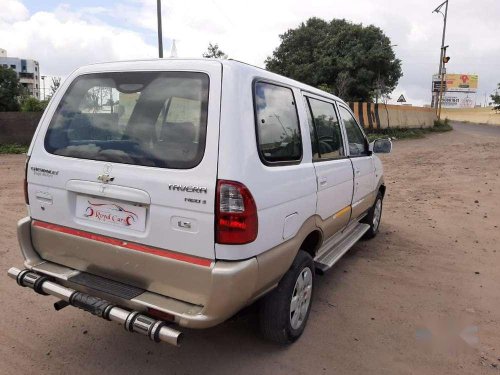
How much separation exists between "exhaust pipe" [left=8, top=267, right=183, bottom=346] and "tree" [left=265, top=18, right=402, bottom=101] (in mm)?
26601

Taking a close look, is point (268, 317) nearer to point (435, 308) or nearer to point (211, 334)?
point (211, 334)

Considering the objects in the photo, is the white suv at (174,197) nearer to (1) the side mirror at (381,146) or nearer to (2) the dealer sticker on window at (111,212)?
(2) the dealer sticker on window at (111,212)

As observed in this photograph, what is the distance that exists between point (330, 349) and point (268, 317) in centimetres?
57

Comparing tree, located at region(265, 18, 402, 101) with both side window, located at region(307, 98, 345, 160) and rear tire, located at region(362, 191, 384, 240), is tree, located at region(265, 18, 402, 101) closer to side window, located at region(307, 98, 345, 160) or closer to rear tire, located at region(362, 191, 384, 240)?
rear tire, located at region(362, 191, 384, 240)

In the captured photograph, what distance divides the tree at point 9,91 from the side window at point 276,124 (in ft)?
97.7

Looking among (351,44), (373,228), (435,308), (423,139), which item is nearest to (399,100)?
(351,44)

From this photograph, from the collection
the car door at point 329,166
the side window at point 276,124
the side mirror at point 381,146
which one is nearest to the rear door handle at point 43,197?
the side window at point 276,124

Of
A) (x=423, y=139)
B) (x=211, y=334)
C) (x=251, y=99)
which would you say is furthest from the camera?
(x=423, y=139)

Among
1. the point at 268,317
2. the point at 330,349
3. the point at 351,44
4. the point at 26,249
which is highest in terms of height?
the point at 351,44

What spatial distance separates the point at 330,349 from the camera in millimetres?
3104

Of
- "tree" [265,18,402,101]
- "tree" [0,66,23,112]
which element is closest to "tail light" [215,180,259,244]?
"tree" [265,18,402,101]

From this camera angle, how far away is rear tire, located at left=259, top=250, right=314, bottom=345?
2.90 meters

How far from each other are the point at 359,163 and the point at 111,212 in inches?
109

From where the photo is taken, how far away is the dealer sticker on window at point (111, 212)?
255 cm
